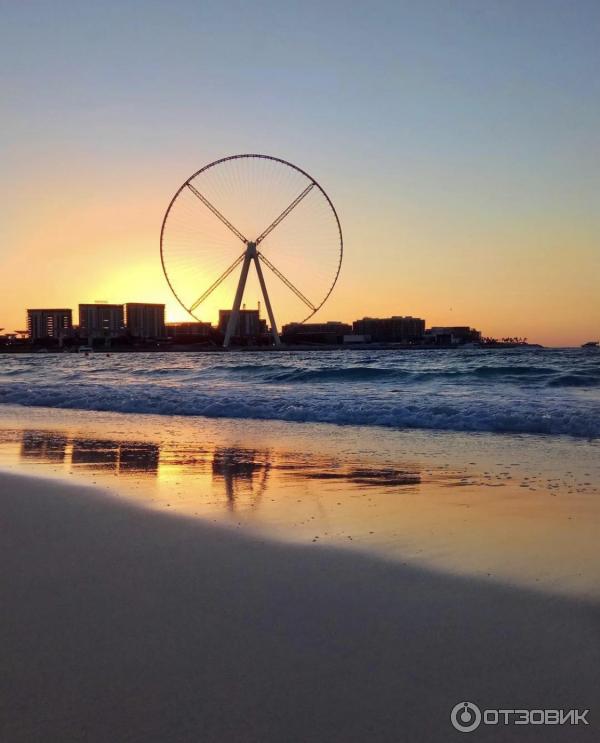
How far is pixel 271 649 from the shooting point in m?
2.76

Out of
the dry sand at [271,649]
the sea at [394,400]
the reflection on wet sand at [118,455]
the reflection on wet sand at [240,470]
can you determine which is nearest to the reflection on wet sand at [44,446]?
the reflection on wet sand at [118,455]

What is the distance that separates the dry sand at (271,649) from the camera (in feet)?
7.41

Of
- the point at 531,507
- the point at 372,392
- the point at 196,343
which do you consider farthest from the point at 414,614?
Answer: the point at 196,343

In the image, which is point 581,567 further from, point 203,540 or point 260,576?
point 203,540

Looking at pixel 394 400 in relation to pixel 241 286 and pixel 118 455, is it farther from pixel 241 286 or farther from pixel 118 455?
pixel 241 286

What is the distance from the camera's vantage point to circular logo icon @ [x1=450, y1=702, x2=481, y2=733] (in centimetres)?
226

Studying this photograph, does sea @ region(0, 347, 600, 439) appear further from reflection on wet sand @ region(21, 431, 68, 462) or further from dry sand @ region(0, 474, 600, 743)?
dry sand @ region(0, 474, 600, 743)

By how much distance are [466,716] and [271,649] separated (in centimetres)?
78

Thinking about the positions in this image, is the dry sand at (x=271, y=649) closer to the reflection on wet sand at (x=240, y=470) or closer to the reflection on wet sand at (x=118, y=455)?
the reflection on wet sand at (x=240, y=470)

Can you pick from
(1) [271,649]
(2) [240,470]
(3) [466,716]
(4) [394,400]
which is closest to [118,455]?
(2) [240,470]

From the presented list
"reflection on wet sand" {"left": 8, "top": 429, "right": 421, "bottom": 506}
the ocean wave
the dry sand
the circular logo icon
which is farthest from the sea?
the circular logo icon

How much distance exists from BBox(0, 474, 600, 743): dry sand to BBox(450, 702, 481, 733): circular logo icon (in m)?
0.03

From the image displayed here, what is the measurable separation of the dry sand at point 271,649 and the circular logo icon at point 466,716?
0.09 ft

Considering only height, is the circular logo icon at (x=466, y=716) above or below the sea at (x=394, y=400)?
above
